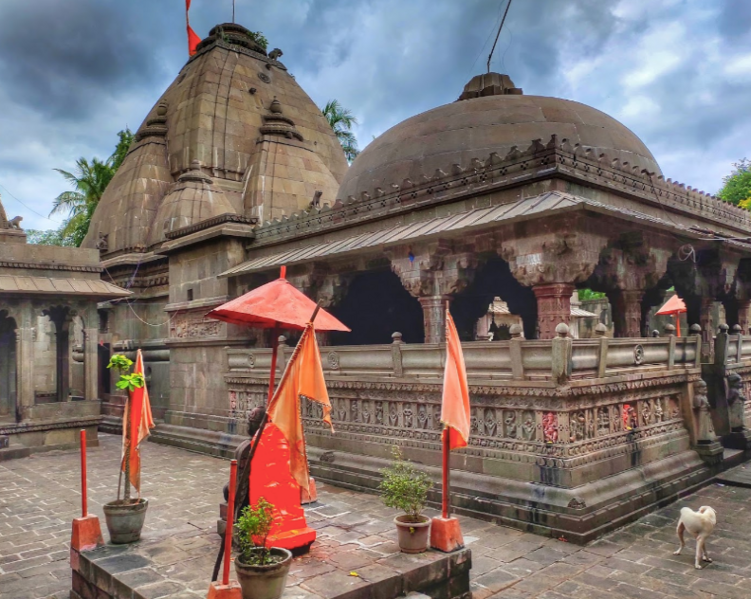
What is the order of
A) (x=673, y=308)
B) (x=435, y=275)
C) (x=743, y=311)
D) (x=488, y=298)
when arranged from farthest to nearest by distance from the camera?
(x=673, y=308) → (x=488, y=298) → (x=743, y=311) → (x=435, y=275)

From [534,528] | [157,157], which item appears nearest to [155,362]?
[157,157]

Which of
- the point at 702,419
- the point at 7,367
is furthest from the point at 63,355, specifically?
the point at 702,419

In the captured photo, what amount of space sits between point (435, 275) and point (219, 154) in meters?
13.0

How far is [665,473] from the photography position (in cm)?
913

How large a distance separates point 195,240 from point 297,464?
36.9 feet

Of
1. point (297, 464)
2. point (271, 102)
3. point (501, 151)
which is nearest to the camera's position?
point (297, 464)

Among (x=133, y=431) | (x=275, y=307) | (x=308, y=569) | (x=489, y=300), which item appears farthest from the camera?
(x=489, y=300)

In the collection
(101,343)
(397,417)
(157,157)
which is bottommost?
(397,417)

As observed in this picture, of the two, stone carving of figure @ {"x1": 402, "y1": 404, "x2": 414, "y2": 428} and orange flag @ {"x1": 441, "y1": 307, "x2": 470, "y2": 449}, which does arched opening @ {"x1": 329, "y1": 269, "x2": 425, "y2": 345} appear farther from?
orange flag @ {"x1": 441, "y1": 307, "x2": 470, "y2": 449}

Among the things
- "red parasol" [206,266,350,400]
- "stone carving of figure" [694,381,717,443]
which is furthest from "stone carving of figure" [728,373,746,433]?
"red parasol" [206,266,350,400]

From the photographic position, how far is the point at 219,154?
69.6 feet

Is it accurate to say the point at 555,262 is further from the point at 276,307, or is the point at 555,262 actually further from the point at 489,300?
the point at 489,300

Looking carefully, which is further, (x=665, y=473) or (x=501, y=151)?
(x=501, y=151)

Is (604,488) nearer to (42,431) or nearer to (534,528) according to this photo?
(534,528)
